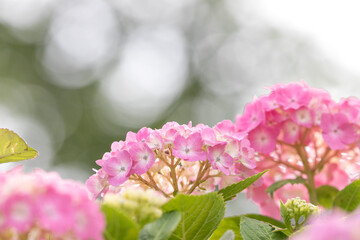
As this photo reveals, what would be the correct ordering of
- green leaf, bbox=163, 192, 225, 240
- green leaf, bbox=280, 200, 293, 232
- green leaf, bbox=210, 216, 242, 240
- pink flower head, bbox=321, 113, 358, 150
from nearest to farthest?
green leaf, bbox=163, 192, 225, 240
green leaf, bbox=280, 200, 293, 232
green leaf, bbox=210, 216, 242, 240
pink flower head, bbox=321, 113, 358, 150

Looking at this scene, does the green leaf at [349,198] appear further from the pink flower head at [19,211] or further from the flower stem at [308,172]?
the pink flower head at [19,211]

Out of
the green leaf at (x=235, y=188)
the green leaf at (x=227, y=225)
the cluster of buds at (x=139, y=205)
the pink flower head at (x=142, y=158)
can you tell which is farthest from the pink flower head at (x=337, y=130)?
the cluster of buds at (x=139, y=205)

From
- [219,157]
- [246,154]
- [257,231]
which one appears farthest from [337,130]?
[257,231]

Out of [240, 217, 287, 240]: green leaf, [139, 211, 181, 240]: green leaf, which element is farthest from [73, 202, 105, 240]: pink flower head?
[240, 217, 287, 240]: green leaf

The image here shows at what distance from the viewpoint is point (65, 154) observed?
1092 cm

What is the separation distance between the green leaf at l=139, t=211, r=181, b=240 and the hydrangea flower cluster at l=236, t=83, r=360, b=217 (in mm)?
670

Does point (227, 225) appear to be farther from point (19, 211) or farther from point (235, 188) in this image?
point (19, 211)

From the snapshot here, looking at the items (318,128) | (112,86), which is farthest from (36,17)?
(318,128)

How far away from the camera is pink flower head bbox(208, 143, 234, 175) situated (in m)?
1.18

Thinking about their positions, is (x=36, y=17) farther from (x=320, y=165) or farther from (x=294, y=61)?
(x=320, y=165)

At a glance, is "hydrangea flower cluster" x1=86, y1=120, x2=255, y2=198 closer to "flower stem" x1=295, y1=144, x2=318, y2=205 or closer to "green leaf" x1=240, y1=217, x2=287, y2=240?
"green leaf" x1=240, y1=217, x2=287, y2=240

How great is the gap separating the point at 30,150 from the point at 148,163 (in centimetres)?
28

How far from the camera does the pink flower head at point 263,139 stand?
4.91 feet

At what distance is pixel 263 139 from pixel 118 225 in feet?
2.76
